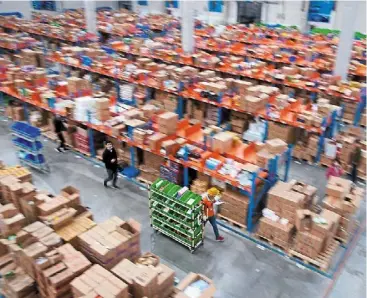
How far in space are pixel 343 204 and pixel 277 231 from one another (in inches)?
54.5

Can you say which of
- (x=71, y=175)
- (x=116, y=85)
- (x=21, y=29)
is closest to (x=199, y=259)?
(x=71, y=175)

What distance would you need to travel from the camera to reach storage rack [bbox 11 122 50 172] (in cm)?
895

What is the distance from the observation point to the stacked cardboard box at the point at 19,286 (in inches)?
197

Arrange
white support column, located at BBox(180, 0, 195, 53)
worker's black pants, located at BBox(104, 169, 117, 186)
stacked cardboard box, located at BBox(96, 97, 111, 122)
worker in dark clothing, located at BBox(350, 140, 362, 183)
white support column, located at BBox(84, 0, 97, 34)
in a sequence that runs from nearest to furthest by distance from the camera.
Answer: worker's black pants, located at BBox(104, 169, 117, 186), worker in dark clothing, located at BBox(350, 140, 362, 183), stacked cardboard box, located at BBox(96, 97, 111, 122), white support column, located at BBox(180, 0, 195, 53), white support column, located at BBox(84, 0, 97, 34)

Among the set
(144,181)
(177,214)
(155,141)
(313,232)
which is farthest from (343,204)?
(144,181)

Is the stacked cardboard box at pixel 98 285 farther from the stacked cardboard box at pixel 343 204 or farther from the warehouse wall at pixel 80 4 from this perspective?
the warehouse wall at pixel 80 4

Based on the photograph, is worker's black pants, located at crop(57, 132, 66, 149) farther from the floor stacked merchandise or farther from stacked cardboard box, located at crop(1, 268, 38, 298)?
stacked cardboard box, located at crop(1, 268, 38, 298)

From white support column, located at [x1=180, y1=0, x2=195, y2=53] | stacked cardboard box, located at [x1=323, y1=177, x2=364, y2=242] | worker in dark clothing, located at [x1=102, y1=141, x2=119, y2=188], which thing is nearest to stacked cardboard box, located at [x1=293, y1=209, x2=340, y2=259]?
stacked cardboard box, located at [x1=323, y1=177, x2=364, y2=242]

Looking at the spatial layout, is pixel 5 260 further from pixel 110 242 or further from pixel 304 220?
pixel 304 220

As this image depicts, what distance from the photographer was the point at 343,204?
6816 millimetres

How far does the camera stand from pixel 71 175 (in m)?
9.32

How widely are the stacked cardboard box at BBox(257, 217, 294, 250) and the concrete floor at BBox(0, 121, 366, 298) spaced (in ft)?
0.83

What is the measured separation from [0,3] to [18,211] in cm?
2338

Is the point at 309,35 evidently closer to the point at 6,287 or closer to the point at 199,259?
the point at 199,259
